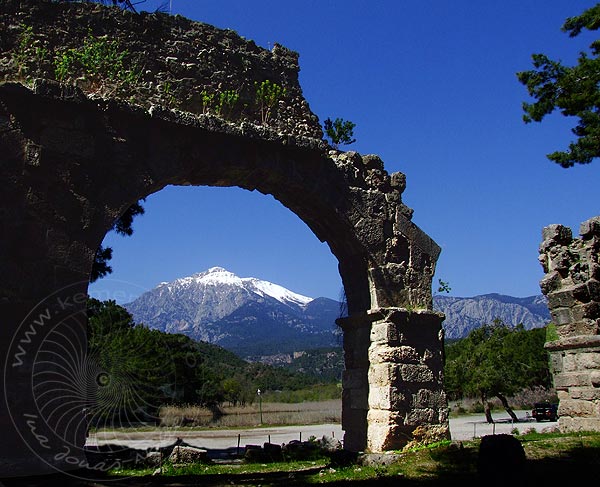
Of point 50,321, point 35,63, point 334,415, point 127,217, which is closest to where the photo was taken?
point 50,321

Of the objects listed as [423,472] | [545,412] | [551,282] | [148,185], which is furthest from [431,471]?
[545,412]

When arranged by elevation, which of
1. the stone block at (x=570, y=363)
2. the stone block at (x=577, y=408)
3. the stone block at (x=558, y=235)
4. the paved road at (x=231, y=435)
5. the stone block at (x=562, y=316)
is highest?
the stone block at (x=558, y=235)

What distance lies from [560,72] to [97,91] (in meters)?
10.2

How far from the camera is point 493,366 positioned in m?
25.9

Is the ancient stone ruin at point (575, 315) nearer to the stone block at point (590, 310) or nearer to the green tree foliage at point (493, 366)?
the stone block at point (590, 310)

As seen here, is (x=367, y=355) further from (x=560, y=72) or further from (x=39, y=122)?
(x=560, y=72)

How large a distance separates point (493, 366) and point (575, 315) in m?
17.3

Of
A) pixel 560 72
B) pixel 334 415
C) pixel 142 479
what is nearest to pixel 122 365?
pixel 142 479

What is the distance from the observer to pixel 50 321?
263 inches

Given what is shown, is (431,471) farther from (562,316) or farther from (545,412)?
(545,412)

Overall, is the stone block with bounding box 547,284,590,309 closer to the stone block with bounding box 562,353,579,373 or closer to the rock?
the stone block with bounding box 562,353,579,373

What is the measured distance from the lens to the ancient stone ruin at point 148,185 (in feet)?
21.8

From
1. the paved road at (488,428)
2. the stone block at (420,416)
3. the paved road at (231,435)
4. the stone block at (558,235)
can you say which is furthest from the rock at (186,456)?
the paved road at (488,428)

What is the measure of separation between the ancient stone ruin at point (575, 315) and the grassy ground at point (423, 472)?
0.76m
